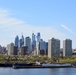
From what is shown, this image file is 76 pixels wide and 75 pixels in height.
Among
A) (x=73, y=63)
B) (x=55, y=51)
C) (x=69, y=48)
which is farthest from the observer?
(x=69, y=48)

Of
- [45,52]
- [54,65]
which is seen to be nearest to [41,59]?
[54,65]

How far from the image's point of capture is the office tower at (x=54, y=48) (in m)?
174

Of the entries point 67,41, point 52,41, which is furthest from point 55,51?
point 67,41

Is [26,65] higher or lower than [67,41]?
lower

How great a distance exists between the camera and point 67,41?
652 ft

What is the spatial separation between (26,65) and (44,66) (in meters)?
5.91

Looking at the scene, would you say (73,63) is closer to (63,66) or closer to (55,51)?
(63,66)

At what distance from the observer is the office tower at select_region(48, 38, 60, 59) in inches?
6845

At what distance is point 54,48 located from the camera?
18000 cm

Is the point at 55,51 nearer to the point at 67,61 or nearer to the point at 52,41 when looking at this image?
the point at 52,41

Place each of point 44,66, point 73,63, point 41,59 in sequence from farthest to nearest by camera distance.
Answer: point 41,59 → point 73,63 → point 44,66

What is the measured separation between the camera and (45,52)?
196 meters

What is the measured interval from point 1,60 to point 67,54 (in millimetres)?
46381

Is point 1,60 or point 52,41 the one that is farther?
point 52,41
